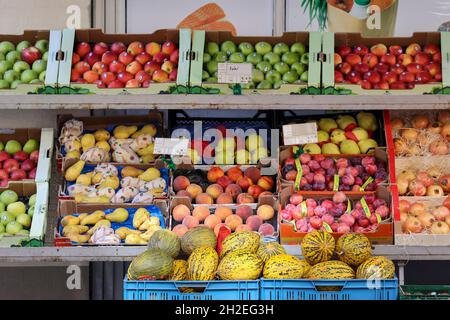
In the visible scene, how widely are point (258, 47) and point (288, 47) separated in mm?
189

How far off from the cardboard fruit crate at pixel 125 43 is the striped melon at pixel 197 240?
121 centimetres

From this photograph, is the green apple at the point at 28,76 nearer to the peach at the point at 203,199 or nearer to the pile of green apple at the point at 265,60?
the pile of green apple at the point at 265,60

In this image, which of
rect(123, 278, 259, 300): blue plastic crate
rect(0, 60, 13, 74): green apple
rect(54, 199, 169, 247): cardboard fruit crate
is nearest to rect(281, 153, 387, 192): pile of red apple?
rect(54, 199, 169, 247): cardboard fruit crate

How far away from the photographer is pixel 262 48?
4.39m

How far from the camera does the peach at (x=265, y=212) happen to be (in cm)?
402

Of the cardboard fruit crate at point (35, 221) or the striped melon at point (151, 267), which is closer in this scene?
the striped melon at point (151, 267)

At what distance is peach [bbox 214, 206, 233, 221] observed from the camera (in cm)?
403

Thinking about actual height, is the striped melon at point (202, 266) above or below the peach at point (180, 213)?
below

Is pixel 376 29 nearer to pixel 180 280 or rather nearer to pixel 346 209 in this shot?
pixel 346 209

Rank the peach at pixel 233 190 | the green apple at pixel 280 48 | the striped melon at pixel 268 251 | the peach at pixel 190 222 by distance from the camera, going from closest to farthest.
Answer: the striped melon at pixel 268 251 → the peach at pixel 190 222 → the peach at pixel 233 190 → the green apple at pixel 280 48

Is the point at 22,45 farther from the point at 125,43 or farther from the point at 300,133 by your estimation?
the point at 300,133

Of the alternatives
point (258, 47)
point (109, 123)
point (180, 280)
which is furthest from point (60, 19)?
point (180, 280)

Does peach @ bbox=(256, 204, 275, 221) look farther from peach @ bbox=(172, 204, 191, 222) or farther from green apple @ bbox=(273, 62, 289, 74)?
green apple @ bbox=(273, 62, 289, 74)

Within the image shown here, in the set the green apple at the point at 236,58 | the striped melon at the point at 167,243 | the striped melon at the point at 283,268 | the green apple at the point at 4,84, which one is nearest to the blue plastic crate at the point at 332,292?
the striped melon at the point at 283,268
